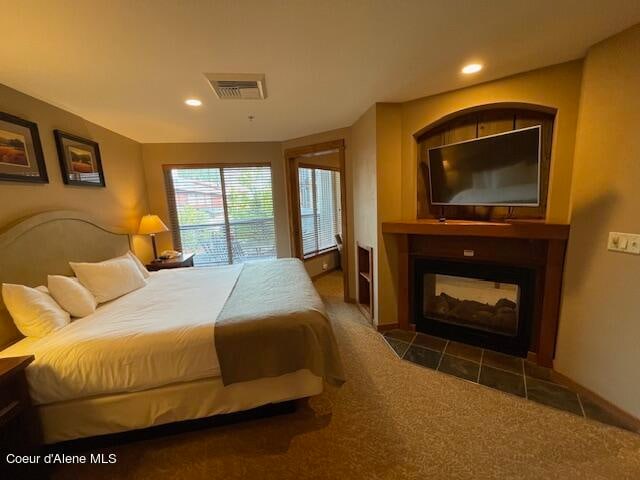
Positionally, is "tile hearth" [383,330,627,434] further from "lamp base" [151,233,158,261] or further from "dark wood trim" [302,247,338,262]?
"lamp base" [151,233,158,261]

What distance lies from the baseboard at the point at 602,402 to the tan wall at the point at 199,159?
3.62 meters

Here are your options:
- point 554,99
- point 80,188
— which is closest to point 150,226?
point 80,188

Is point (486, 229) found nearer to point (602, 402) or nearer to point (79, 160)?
point (602, 402)

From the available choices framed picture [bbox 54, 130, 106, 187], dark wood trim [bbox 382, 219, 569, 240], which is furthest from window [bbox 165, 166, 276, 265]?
dark wood trim [bbox 382, 219, 569, 240]

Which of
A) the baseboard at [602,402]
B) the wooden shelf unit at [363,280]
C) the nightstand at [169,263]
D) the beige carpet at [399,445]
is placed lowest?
the beige carpet at [399,445]

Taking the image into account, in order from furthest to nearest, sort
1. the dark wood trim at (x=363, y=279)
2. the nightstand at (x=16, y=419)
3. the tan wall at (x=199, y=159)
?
the tan wall at (x=199, y=159)
the dark wood trim at (x=363, y=279)
the nightstand at (x=16, y=419)

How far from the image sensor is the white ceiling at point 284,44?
124 cm

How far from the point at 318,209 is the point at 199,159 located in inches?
84.0

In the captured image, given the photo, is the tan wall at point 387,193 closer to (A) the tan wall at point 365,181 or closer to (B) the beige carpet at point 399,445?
(A) the tan wall at point 365,181

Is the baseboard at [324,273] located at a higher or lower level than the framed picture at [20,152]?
lower

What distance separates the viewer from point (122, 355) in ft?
4.68

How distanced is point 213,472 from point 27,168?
2.51m

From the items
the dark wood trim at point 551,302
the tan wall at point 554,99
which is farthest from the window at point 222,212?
the dark wood trim at point 551,302

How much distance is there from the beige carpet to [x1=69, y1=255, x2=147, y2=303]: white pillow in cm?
117
